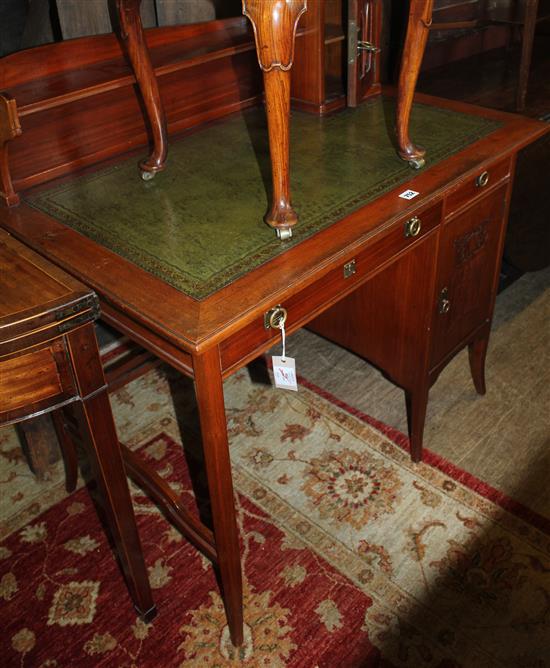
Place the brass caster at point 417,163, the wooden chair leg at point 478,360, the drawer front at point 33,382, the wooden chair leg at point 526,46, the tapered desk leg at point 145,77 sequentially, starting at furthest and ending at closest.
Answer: the wooden chair leg at point 526,46 → the wooden chair leg at point 478,360 → the brass caster at point 417,163 → the tapered desk leg at point 145,77 → the drawer front at point 33,382

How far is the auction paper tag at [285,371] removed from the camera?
1.27 metres

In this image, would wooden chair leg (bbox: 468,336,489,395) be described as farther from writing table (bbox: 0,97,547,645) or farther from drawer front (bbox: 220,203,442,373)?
drawer front (bbox: 220,203,442,373)

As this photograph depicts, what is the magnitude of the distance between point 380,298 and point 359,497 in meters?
0.54

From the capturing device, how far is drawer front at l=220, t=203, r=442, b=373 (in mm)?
1182

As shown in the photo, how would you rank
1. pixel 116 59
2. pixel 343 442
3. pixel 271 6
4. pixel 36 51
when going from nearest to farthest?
pixel 271 6
pixel 36 51
pixel 116 59
pixel 343 442

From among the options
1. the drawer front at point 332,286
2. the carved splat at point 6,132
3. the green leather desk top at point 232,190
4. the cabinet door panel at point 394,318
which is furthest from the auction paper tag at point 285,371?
the carved splat at point 6,132

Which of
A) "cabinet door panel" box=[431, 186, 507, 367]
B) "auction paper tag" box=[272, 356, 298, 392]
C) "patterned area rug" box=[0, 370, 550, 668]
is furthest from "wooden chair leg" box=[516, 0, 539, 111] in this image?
"auction paper tag" box=[272, 356, 298, 392]

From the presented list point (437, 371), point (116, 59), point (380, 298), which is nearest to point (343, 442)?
point (437, 371)

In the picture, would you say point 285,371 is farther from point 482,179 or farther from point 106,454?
point 482,179

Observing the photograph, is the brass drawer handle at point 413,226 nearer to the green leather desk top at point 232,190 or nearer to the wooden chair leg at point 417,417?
the green leather desk top at point 232,190

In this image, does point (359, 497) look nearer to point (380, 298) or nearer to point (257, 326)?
point (380, 298)

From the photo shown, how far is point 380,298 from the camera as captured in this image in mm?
1802

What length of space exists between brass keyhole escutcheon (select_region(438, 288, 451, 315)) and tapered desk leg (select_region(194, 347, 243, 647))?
77 cm

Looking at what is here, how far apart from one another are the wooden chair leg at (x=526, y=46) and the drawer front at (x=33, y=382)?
7.29 ft
